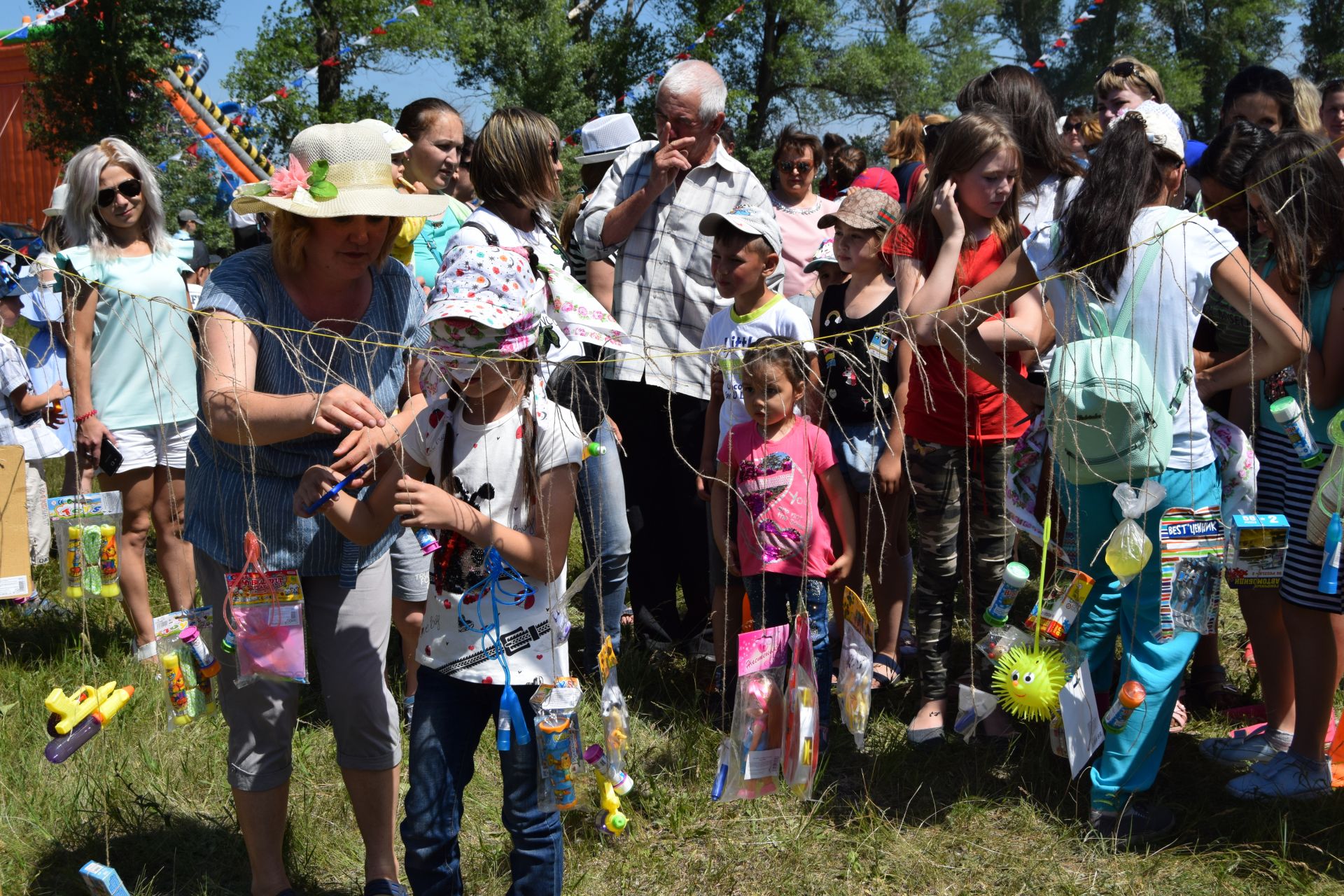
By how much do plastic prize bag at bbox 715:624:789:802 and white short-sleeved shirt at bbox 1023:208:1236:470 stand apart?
988 mm

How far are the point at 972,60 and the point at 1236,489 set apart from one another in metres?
18.7

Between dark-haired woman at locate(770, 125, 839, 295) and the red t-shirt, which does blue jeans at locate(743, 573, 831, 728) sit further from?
dark-haired woman at locate(770, 125, 839, 295)

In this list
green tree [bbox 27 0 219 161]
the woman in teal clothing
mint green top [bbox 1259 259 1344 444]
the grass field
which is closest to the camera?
the grass field

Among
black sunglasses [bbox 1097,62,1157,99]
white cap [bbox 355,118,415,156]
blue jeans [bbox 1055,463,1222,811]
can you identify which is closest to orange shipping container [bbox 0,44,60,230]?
black sunglasses [bbox 1097,62,1157,99]

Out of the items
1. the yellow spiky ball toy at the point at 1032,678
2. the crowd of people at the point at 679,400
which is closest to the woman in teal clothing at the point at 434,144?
the crowd of people at the point at 679,400

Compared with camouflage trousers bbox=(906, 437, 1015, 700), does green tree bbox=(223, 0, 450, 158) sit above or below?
above

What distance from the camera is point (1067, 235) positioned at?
2.70 meters

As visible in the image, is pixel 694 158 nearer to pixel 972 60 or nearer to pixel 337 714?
pixel 337 714

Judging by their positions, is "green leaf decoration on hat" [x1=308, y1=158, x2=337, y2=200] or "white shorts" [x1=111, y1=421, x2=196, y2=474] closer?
"green leaf decoration on hat" [x1=308, y1=158, x2=337, y2=200]

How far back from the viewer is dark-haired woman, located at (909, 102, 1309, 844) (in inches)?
102

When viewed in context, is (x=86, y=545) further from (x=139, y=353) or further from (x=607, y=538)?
(x=607, y=538)

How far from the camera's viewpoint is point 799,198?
5680 millimetres

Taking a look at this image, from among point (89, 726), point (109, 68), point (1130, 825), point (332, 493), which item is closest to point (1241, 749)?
point (1130, 825)

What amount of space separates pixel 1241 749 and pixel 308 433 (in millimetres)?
2777
